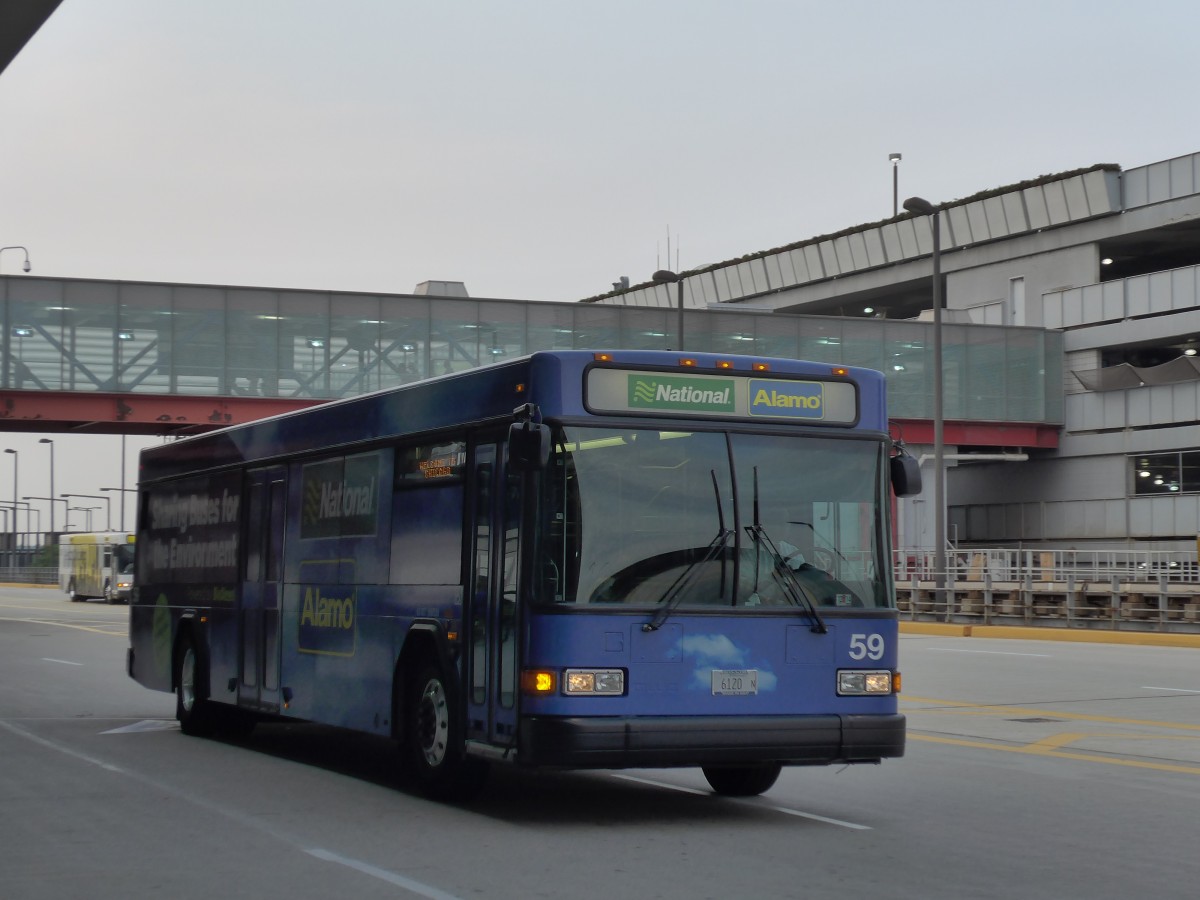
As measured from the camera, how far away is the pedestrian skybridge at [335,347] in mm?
54250

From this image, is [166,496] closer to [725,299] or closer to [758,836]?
[758,836]

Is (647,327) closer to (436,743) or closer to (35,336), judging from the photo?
(35,336)

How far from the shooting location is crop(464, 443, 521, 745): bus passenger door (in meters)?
10.1

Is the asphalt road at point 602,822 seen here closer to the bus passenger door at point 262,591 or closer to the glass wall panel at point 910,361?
the bus passenger door at point 262,591

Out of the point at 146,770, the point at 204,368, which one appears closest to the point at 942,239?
the point at 204,368

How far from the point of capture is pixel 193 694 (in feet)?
52.7

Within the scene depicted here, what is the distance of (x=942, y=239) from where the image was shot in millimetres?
69188

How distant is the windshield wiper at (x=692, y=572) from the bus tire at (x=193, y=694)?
285 inches

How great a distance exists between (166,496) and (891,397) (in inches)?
1848

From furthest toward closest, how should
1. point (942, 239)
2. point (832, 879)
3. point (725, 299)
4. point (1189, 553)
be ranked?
point (725, 299), point (942, 239), point (1189, 553), point (832, 879)

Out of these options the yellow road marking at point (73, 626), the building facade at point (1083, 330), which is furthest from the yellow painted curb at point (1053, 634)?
the building facade at point (1083, 330)

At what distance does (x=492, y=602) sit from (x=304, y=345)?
4758 cm

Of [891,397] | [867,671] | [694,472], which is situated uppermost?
[891,397]

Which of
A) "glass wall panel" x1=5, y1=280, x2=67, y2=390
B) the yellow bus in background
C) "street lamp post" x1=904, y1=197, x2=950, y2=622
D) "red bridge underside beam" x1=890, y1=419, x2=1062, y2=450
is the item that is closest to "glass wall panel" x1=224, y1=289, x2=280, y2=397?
"glass wall panel" x1=5, y1=280, x2=67, y2=390
